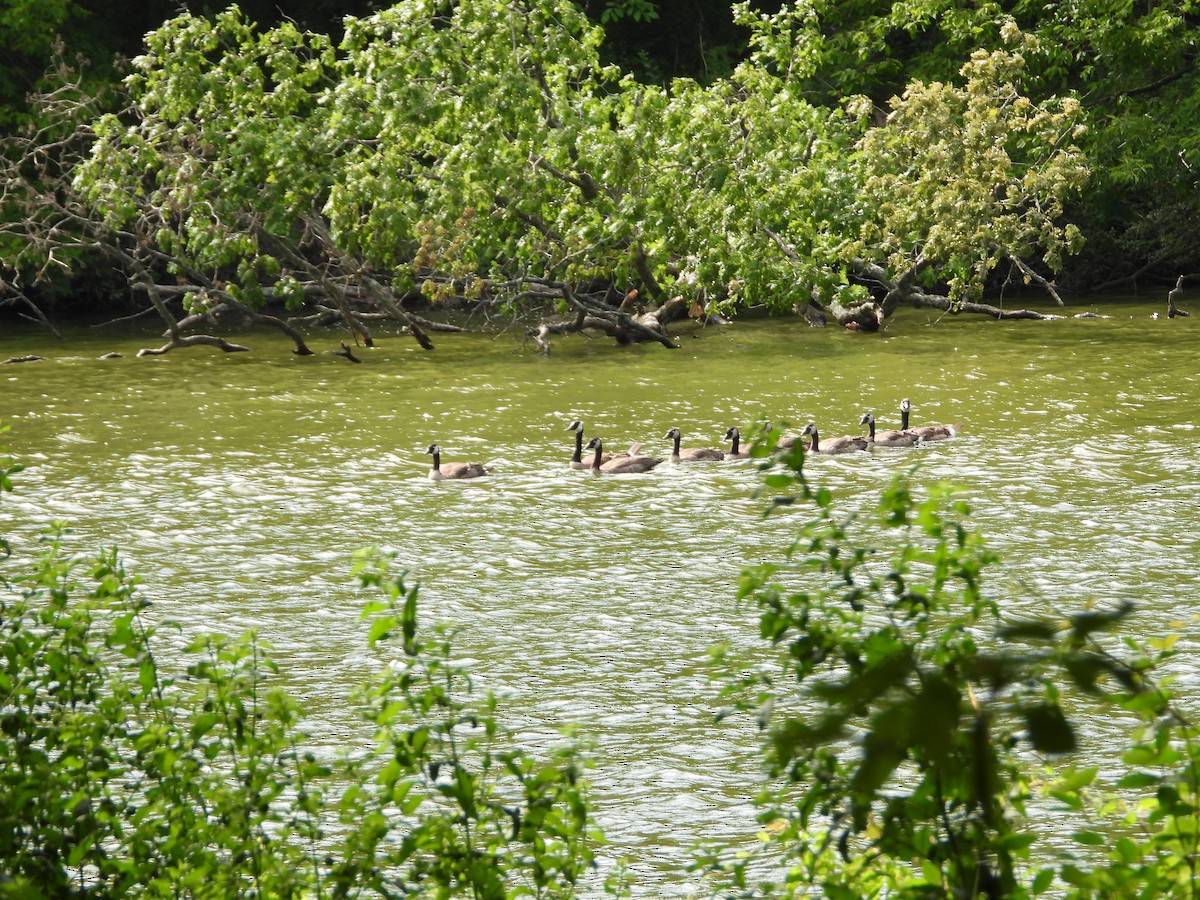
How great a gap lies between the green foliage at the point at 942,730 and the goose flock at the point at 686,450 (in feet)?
25.3

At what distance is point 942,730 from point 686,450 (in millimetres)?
13716

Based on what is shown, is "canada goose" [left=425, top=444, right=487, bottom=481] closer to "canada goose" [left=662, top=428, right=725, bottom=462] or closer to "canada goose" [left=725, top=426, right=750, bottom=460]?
"canada goose" [left=662, top=428, right=725, bottom=462]

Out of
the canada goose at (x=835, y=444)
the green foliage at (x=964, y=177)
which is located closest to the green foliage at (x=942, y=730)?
the canada goose at (x=835, y=444)

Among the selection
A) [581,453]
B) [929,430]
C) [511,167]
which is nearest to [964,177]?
[511,167]

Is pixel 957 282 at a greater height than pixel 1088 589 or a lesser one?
greater

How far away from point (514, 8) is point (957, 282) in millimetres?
8401

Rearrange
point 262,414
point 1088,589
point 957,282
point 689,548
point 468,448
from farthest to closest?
point 957,282 → point 262,414 → point 468,448 → point 689,548 → point 1088,589

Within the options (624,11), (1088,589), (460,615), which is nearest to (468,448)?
(460,615)

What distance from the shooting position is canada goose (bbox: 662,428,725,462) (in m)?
15.7

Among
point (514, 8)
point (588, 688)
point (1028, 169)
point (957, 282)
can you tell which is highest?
point (514, 8)

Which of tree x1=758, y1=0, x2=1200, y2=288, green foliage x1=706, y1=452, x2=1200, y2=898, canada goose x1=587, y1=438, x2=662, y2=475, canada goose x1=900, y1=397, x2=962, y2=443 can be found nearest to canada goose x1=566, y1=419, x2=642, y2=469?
canada goose x1=587, y1=438, x2=662, y2=475

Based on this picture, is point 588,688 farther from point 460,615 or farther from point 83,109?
point 83,109

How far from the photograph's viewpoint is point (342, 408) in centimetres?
1944

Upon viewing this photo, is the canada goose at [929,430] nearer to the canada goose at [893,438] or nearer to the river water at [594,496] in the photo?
the canada goose at [893,438]
